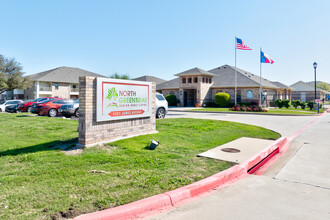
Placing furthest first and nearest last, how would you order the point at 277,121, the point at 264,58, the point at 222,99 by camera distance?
the point at 222,99, the point at 264,58, the point at 277,121

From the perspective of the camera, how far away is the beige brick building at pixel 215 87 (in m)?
A: 34.9

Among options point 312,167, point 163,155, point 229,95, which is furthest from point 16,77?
point 312,167

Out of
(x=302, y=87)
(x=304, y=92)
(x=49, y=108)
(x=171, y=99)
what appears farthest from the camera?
(x=302, y=87)

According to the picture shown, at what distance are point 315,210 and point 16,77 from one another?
48.5 metres

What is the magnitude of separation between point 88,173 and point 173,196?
1.89m

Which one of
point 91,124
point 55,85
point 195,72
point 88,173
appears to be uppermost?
point 195,72

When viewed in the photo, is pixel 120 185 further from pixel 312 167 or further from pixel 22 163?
pixel 312 167

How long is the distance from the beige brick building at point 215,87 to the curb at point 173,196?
30918 mm

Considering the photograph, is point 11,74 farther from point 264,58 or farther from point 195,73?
point 264,58

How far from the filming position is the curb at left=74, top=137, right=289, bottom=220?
10.5 ft

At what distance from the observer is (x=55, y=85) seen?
4728 centimetres

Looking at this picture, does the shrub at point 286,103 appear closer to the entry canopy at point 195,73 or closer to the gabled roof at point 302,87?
the entry canopy at point 195,73

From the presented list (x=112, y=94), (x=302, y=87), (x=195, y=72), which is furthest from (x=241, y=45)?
(x=302, y=87)

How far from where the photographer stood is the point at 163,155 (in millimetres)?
6035
